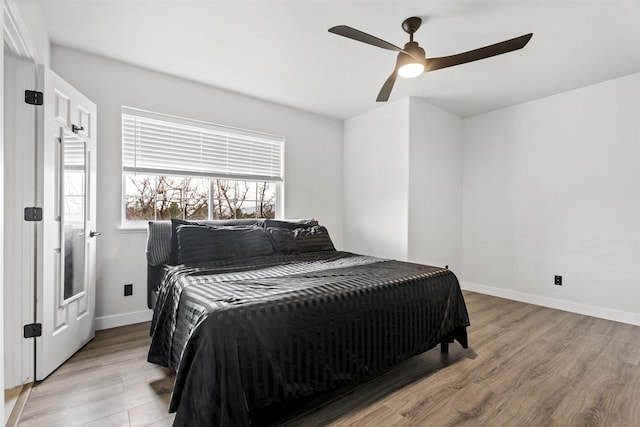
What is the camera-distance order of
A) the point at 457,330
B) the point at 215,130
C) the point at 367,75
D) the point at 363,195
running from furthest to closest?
the point at 363,195 → the point at 215,130 → the point at 367,75 → the point at 457,330

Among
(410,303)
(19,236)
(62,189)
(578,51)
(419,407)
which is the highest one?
(578,51)

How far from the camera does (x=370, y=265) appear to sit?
2.54 m

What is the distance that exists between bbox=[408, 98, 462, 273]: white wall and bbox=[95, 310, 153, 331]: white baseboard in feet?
10.0

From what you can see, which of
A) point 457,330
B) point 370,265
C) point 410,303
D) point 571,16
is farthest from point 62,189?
point 571,16

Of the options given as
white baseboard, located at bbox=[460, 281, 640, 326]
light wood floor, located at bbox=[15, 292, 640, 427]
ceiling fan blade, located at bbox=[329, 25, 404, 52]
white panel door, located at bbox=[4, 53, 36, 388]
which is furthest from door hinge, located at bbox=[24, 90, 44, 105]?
white baseboard, located at bbox=[460, 281, 640, 326]

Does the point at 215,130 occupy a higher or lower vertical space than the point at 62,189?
higher

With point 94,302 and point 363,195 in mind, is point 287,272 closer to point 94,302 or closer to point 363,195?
point 94,302

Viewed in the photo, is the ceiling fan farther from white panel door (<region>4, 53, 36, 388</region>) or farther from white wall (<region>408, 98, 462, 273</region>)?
white panel door (<region>4, 53, 36, 388</region>)

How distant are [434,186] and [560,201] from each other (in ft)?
4.73

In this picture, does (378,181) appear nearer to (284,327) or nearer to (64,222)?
(284,327)

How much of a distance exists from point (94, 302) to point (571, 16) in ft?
14.6

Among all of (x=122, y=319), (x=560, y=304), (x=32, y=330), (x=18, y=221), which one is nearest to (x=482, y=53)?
(x=560, y=304)

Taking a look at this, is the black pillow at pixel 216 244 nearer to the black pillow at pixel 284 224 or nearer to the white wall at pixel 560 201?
the black pillow at pixel 284 224

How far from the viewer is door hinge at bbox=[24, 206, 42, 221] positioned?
76.6 inches
